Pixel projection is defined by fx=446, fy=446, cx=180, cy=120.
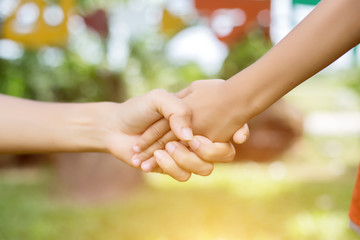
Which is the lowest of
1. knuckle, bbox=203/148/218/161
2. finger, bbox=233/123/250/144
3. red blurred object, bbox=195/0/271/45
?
red blurred object, bbox=195/0/271/45

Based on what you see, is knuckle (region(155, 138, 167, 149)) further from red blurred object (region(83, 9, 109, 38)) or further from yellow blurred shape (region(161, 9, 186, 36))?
red blurred object (region(83, 9, 109, 38))

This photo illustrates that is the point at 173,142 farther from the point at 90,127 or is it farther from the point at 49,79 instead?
the point at 49,79

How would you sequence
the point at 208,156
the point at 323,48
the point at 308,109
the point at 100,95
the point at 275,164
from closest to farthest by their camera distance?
the point at 323,48 < the point at 208,156 < the point at 100,95 < the point at 275,164 < the point at 308,109

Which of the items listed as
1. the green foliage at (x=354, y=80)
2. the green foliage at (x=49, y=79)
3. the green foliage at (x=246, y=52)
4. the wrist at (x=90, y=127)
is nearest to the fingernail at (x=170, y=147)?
the wrist at (x=90, y=127)

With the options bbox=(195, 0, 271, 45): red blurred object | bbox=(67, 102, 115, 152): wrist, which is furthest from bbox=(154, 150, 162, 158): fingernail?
bbox=(195, 0, 271, 45): red blurred object

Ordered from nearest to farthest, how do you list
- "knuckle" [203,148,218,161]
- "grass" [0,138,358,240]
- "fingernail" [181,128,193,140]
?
"fingernail" [181,128,193,140] < "knuckle" [203,148,218,161] < "grass" [0,138,358,240]

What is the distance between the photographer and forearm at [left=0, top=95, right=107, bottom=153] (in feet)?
4.91

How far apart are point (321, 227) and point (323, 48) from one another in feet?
6.16

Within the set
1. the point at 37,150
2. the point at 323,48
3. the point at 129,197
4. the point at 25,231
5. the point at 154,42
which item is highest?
the point at 323,48

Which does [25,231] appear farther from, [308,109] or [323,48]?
[308,109]

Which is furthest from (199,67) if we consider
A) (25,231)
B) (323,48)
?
(323,48)

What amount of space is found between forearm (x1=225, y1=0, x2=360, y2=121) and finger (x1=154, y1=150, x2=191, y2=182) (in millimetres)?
277

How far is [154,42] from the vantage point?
13.9 feet

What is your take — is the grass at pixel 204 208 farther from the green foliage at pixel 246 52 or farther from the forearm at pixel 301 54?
the forearm at pixel 301 54
